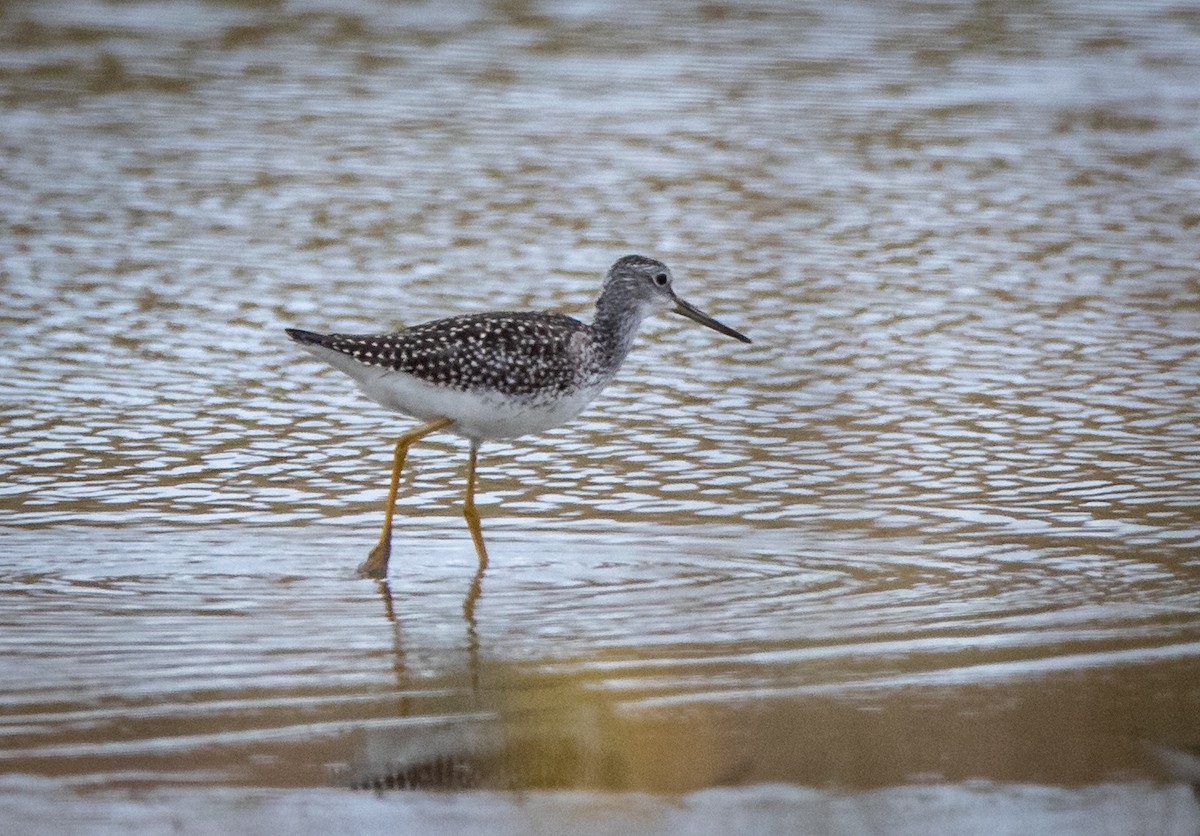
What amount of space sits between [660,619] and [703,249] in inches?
240

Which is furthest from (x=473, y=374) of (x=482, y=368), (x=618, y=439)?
(x=618, y=439)

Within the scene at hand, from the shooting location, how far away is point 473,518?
8.14m

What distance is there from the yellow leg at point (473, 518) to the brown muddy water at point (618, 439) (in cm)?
8

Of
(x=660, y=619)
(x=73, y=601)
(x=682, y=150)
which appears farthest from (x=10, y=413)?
(x=682, y=150)

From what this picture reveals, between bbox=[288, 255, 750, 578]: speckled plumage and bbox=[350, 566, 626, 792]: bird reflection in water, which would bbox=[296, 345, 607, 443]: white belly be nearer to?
bbox=[288, 255, 750, 578]: speckled plumage

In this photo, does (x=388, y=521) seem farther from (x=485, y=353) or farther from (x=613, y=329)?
(x=613, y=329)

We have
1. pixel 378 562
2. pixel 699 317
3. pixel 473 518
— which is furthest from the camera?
pixel 699 317

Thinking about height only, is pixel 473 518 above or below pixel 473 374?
below

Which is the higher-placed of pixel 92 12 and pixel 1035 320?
pixel 92 12

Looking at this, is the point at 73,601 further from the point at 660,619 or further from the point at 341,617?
the point at 660,619

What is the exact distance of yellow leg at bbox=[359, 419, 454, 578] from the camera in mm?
7750

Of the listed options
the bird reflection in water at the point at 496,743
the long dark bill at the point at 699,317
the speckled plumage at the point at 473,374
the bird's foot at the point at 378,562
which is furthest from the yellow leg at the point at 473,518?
the long dark bill at the point at 699,317

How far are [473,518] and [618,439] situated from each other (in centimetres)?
171

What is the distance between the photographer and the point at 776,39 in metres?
19.1
